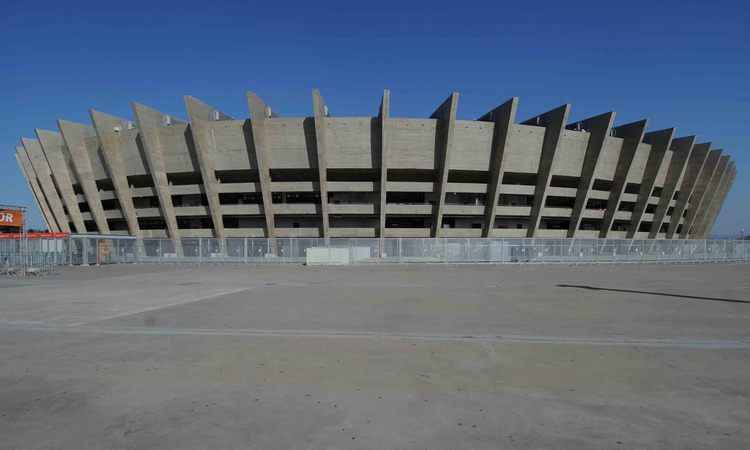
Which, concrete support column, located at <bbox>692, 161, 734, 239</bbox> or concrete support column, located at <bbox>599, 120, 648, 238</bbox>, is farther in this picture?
concrete support column, located at <bbox>692, 161, 734, 239</bbox>

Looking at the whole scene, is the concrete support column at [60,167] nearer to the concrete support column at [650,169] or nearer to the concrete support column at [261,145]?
the concrete support column at [261,145]

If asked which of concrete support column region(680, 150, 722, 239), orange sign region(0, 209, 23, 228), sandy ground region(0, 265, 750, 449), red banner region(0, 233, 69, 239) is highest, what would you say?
concrete support column region(680, 150, 722, 239)

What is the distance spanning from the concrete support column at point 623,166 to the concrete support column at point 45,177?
5981 cm

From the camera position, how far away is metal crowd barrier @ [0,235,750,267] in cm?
2848

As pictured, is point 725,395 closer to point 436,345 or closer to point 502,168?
point 436,345

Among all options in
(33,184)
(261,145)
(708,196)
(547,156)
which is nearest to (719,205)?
(708,196)

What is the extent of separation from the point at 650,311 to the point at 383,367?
763cm

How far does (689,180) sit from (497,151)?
27.6m

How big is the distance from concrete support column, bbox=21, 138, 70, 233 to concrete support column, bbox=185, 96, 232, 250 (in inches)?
858

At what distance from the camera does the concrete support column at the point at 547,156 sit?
3644 cm

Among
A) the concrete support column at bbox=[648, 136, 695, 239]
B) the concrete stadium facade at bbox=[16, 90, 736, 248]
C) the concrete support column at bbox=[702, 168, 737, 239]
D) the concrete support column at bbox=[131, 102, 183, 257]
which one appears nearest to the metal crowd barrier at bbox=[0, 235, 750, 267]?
the concrete support column at bbox=[131, 102, 183, 257]

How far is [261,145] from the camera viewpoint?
36.0m

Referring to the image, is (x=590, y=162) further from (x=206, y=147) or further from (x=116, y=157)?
(x=116, y=157)

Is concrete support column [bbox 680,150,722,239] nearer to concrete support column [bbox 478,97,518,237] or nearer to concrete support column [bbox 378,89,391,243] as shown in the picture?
concrete support column [bbox 478,97,518,237]
